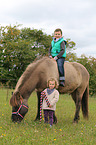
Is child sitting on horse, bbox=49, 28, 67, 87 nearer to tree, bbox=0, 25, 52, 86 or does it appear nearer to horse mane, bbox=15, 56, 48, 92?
horse mane, bbox=15, 56, 48, 92

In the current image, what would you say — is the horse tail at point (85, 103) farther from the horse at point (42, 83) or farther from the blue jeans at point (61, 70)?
the blue jeans at point (61, 70)

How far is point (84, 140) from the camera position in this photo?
14.5 ft

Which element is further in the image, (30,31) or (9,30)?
(30,31)

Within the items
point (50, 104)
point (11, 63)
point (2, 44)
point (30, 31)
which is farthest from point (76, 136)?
point (30, 31)

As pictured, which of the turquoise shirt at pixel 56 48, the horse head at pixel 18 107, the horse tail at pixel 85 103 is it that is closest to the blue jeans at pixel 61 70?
the turquoise shirt at pixel 56 48

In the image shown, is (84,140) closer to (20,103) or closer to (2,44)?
(20,103)

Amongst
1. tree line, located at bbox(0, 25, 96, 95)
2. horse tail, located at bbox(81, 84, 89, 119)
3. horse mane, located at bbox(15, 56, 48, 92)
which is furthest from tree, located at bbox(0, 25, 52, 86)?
horse mane, located at bbox(15, 56, 48, 92)

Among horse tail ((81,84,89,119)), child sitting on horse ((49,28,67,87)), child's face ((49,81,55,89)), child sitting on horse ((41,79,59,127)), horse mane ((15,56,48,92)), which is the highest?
child sitting on horse ((49,28,67,87))

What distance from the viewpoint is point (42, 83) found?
5.67m

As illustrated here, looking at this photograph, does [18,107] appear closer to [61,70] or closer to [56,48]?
[61,70]

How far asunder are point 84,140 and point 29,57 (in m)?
16.6

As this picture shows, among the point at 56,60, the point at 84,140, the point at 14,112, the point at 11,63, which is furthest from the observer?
the point at 11,63

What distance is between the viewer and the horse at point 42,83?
5227 millimetres

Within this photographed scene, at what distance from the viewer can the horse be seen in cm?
523
